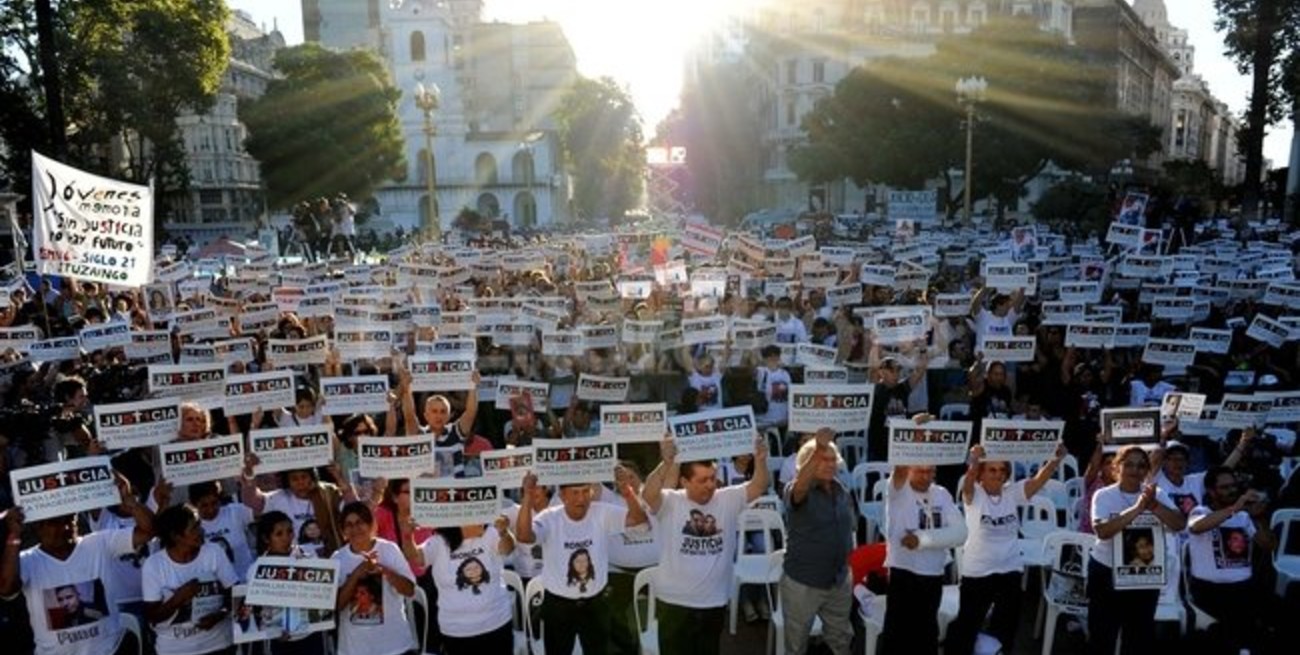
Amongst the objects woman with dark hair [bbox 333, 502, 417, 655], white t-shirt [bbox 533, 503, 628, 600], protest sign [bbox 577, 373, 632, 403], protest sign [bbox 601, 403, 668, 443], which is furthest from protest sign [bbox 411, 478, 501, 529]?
protest sign [bbox 577, 373, 632, 403]

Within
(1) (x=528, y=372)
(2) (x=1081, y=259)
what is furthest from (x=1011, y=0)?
(1) (x=528, y=372)

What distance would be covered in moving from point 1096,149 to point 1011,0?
3170cm

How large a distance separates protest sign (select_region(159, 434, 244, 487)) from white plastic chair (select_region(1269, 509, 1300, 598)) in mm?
6589

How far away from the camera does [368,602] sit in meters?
5.04

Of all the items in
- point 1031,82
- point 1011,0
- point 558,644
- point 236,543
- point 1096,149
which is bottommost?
point 558,644

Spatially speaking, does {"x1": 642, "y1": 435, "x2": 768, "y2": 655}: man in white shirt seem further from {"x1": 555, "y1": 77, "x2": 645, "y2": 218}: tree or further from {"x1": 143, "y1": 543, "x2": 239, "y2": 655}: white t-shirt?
{"x1": 555, "y1": 77, "x2": 645, "y2": 218}: tree

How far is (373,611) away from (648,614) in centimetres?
170

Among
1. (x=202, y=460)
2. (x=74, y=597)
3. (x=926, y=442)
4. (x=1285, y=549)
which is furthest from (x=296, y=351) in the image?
(x=1285, y=549)

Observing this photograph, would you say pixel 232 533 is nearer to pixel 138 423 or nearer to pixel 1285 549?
pixel 138 423

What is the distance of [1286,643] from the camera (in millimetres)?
6082

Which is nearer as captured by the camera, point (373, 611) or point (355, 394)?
point (373, 611)

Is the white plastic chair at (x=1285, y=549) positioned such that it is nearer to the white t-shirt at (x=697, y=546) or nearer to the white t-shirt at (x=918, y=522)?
the white t-shirt at (x=918, y=522)

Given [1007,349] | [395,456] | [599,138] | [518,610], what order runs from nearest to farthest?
[395,456] < [518,610] < [1007,349] < [599,138]

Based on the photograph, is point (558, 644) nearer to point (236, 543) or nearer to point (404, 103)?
point (236, 543)
